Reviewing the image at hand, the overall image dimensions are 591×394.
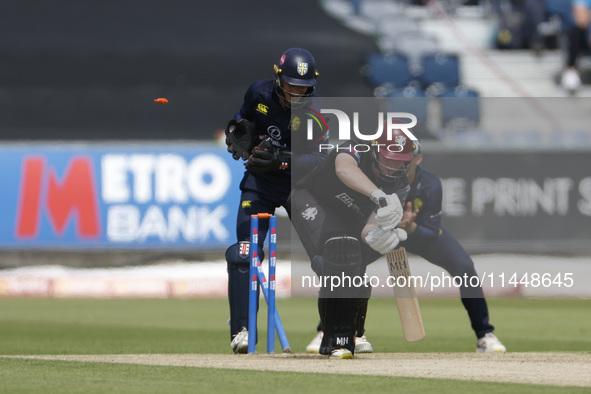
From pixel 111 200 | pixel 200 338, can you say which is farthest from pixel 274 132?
pixel 111 200

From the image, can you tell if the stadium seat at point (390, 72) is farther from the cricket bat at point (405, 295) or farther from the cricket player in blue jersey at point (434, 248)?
the cricket bat at point (405, 295)

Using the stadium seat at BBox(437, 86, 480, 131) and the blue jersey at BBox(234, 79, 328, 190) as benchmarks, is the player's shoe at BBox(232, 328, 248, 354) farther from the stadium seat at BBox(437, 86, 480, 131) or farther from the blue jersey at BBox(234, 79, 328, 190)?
the stadium seat at BBox(437, 86, 480, 131)

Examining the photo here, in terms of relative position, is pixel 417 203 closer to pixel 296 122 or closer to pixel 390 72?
pixel 296 122

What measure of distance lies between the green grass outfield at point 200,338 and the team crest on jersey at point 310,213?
4.98 feet

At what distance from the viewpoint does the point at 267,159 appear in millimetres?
8398

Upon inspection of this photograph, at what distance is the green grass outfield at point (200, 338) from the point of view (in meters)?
6.14

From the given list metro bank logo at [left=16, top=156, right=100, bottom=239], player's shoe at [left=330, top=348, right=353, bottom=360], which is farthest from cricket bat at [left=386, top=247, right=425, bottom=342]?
metro bank logo at [left=16, top=156, right=100, bottom=239]

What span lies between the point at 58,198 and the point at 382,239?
32.8 ft

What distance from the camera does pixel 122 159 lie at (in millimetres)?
17453

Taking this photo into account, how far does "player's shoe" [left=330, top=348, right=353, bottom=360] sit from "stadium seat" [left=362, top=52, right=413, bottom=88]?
47.8ft

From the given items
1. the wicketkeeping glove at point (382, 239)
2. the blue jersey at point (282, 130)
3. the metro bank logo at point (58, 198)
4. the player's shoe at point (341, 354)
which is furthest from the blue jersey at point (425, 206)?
the metro bank logo at point (58, 198)

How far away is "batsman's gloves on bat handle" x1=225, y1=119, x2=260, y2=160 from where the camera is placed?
28.1 feet

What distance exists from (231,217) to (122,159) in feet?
5.75

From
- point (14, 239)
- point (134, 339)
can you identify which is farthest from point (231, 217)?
point (134, 339)
